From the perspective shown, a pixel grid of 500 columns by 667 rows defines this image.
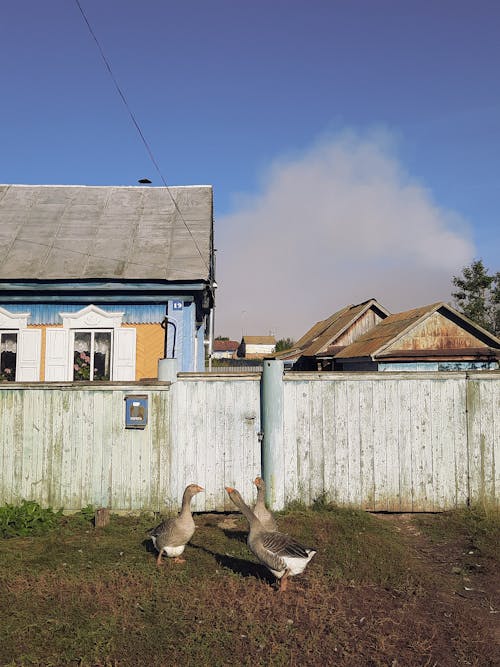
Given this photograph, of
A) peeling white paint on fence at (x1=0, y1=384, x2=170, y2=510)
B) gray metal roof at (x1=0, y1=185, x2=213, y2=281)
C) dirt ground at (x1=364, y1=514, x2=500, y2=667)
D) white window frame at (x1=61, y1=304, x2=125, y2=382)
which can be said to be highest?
gray metal roof at (x1=0, y1=185, x2=213, y2=281)

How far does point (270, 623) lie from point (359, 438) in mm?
3732

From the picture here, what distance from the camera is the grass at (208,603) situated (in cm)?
405

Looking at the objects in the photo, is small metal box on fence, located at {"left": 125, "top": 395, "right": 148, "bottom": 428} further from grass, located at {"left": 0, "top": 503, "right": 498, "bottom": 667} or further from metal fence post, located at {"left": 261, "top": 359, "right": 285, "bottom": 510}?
metal fence post, located at {"left": 261, "top": 359, "right": 285, "bottom": 510}

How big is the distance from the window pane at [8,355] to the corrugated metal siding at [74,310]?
61 cm

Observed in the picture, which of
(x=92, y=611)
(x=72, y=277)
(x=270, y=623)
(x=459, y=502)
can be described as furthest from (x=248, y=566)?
(x=72, y=277)

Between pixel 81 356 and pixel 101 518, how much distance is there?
18.2 ft

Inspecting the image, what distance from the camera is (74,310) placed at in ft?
39.1

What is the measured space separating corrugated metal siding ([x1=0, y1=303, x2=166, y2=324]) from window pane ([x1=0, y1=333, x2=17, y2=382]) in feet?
2.01

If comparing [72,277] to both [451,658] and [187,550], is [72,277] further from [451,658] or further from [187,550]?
[451,658]

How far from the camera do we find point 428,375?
777 cm

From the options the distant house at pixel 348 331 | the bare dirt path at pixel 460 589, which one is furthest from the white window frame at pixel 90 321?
the distant house at pixel 348 331

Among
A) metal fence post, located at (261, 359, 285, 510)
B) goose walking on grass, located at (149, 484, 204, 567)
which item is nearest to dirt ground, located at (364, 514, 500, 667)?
metal fence post, located at (261, 359, 285, 510)

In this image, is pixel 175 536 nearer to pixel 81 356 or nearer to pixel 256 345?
pixel 81 356

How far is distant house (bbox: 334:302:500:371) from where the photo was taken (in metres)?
13.6
